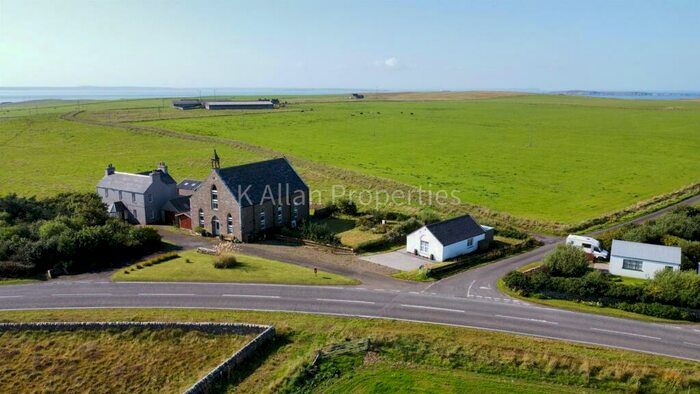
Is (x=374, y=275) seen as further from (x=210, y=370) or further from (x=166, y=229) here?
(x=166, y=229)

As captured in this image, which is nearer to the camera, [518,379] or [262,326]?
[518,379]

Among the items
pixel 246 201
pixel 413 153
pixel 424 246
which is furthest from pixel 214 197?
pixel 413 153

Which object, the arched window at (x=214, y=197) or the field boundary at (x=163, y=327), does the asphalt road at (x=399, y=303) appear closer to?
the field boundary at (x=163, y=327)

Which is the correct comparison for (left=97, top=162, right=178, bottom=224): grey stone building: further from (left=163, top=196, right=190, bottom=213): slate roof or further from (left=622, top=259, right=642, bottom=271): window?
(left=622, top=259, right=642, bottom=271): window

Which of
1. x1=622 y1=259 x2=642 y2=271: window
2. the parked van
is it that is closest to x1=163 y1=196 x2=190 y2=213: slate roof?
the parked van

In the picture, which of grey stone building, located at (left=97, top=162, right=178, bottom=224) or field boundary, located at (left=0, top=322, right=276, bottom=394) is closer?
field boundary, located at (left=0, top=322, right=276, bottom=394)

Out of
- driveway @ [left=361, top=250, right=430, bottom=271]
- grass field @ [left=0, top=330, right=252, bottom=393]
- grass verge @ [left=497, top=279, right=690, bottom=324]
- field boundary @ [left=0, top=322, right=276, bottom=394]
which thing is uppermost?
field boundary @ [left=0, top=322, right=276, bottom=394]

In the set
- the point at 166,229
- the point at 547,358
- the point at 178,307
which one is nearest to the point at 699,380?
the point at 547,358
